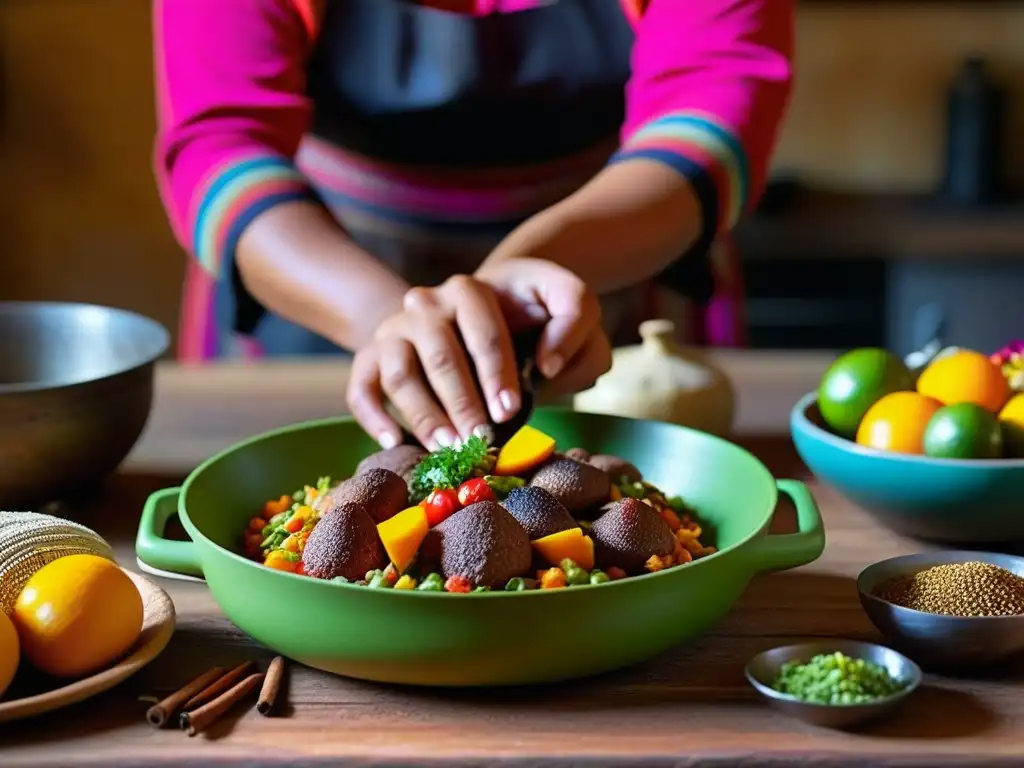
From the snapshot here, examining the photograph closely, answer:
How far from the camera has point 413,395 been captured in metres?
1.18

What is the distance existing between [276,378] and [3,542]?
2.81 feet

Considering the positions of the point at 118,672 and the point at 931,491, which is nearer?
the point at 118,672

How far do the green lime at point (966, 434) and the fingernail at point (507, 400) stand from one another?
0.36 meters

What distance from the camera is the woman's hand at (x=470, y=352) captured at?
1.17 m

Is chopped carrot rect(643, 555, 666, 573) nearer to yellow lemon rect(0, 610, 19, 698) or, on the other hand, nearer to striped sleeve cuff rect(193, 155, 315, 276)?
yellow lemon rect(0, 610, 19, 698)

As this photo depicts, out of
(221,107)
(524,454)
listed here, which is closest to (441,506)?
(524,454)

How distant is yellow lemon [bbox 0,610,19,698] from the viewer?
82cm

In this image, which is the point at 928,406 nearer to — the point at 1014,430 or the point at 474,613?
the point at 1014,430

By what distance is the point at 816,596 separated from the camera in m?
1.05

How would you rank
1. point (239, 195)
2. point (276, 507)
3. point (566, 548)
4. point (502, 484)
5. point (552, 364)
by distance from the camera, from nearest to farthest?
point (566, 548)
point (502, 484)
point (276, 507)
point (552, 364)
point (239, 195)

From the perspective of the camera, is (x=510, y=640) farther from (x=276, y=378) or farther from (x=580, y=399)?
(x=276, y=378)

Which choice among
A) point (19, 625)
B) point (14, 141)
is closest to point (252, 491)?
point (19, 625)

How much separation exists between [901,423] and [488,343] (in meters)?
0.37

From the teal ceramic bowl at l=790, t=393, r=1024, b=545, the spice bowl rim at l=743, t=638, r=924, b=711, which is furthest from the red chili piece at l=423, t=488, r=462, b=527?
the teal ceramic bowl at l=790, t=393, r=1024, b=545
